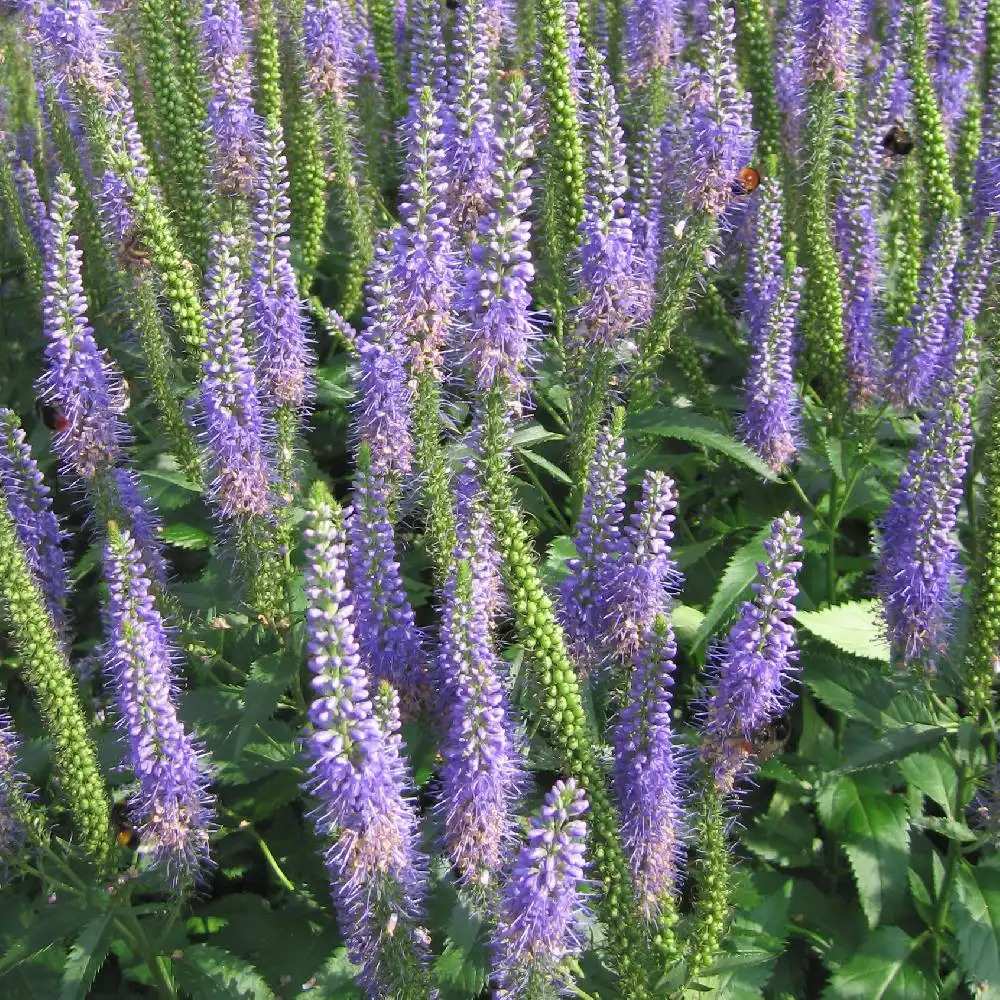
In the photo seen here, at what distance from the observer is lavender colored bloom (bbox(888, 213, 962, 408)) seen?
4.48 metres

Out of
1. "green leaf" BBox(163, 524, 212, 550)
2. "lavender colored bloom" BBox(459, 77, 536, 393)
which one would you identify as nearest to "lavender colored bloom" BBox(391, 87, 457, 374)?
"lavender colored bloom" BBox(459, 77, 536, 393)

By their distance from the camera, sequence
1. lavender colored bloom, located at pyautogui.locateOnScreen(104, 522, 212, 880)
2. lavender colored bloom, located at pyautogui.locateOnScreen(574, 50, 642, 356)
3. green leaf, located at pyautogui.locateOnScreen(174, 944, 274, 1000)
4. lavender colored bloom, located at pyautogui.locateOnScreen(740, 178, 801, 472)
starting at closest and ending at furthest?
1. lavender colored bloom, located at pyautogui.locateOnScreen(104, 522, 212, 880)
2. green leaf, located at pyautogui.locateOnScreen(174, 944, 274, 1000)
3. lavender colored bloom, located at pyautogui.locateOnScreen(574, 50, 642, 356)
4. lavender colored bloom, located at pyautogui.locateOnScreen(740, 178, 801, 472)

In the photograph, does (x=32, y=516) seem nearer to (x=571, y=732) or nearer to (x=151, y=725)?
(x=151, y=725)

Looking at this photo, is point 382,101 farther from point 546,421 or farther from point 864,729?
point 864,729

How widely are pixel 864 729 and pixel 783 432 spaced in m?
1.20

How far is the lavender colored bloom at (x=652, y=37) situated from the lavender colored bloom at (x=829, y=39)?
0.63 meters

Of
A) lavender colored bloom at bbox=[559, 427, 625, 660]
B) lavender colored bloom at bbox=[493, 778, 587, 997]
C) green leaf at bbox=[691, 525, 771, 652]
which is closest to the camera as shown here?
lavender colored bloom at bbox=[493, 778, 587, 997]

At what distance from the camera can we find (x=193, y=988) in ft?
13.0

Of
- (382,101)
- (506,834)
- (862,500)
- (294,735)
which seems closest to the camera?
(506,834)

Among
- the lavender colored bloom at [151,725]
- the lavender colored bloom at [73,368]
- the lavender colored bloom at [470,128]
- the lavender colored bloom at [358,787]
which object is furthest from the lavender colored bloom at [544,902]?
the lavender colored bloom at [470,128]

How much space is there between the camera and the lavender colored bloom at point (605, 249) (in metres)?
4.04

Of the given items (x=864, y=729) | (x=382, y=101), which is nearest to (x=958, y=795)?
(x=864, y=729)

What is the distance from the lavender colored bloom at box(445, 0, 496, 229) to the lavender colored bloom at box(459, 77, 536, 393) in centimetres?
77

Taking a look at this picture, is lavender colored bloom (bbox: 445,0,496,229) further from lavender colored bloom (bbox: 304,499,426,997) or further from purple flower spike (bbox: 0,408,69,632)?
purple flower spike (bbox: 0,408,69,632)
